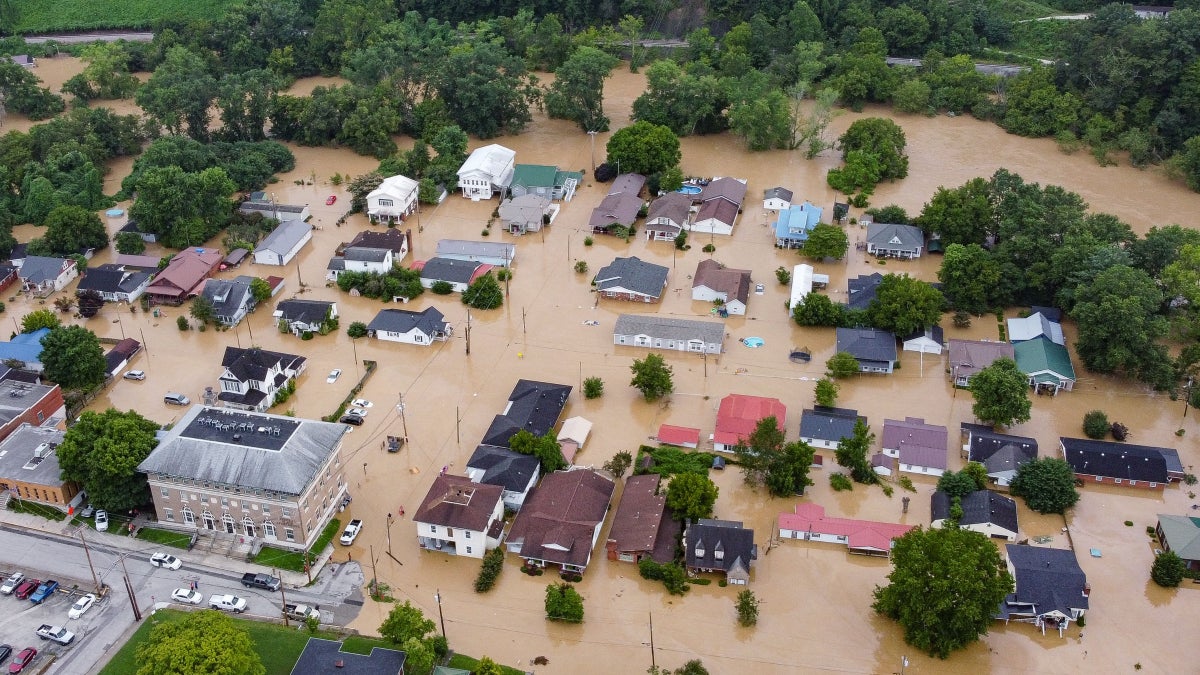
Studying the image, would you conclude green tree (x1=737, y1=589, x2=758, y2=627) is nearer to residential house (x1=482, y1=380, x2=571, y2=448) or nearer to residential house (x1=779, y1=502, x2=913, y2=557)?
residential house (x1=779, y1=502, x2=913, y2=557)

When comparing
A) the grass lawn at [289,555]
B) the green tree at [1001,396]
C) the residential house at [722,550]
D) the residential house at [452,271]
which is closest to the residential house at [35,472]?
A: the grass lawn at [289,555]

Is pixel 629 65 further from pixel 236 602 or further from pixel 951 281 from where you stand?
pixel 236 602

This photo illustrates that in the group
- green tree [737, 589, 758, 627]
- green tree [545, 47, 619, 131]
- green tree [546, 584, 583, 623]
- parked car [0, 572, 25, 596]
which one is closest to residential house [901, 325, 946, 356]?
green tree [737, 589, 758, 627]

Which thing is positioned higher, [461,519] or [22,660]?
[461,519]

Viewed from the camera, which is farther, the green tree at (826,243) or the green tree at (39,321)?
the green tree at (826,243)

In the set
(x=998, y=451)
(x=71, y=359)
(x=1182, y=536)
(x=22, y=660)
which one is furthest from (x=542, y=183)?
(x=1182, y=536)

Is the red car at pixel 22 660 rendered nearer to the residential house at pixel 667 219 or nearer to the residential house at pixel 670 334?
the residential house at pixel 670 334

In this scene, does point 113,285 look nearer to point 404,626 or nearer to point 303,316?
point 303,316
